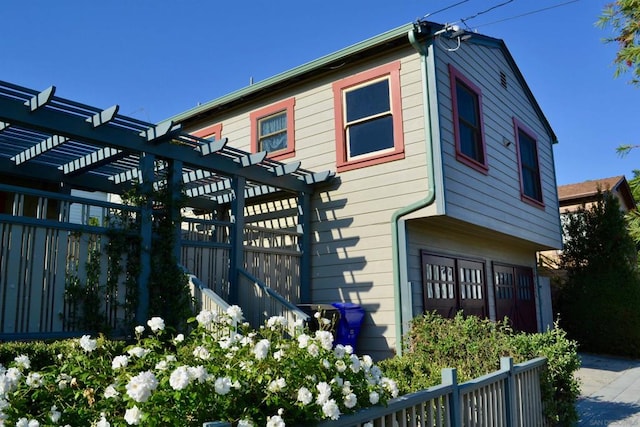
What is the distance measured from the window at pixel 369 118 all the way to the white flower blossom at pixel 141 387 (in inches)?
254

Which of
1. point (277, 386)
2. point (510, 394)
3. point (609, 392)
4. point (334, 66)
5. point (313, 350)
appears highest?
point (334, 66)

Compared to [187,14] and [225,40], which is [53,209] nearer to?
[187,14]

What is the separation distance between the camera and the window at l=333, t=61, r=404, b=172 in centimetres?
806

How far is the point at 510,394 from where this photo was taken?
13.9 ft

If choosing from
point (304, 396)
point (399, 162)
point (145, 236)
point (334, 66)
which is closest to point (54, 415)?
point (304, 396)

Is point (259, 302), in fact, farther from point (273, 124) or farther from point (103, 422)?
point (103, 422)

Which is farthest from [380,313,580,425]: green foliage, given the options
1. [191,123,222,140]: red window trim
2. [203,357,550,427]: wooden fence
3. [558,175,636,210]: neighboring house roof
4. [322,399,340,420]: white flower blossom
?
[558,175,636,210]: neighboring house roof

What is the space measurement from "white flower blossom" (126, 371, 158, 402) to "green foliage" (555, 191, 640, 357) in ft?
44.6

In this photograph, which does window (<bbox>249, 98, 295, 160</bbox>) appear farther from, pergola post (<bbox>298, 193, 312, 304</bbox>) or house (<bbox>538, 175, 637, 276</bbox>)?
house (<bbox>538, 175, 637, 276</bbox>)

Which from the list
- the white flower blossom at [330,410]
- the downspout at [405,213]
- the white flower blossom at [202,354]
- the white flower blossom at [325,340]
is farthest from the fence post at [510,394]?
the downspout at [405,213]

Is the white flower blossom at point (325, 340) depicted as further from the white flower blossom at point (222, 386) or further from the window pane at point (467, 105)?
the window pane at point (467, 105)

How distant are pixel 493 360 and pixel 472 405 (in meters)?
1.92

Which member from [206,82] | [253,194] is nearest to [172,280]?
[253,194]

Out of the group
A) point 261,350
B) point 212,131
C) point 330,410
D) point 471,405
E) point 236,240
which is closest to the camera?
point 330,410
